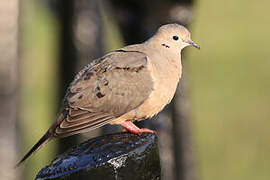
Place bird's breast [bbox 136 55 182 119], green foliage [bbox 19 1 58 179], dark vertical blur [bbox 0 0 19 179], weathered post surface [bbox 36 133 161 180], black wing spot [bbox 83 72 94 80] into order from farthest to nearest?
1. green foliage [bbox 19 1 58 179]
2. dark vertical blur [bbox 0 0 19 179]
3. bird's breast [bbox 136 55 182 119]
4. black wing spot [bbox 83 72 94 80]
5. weathered post surface [bbox 36 133 161 180]

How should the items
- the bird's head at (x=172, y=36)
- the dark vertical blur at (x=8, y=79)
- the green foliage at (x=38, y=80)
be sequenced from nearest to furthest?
the bird's head at (x=172, y=36)
the dark vertical blur at (x=8, y=79)
the green foliage at (x=38, y=80)

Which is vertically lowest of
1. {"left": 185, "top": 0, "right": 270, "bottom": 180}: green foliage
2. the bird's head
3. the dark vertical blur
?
{"left": 185, "top": 0, "right": 270, "bottom": 180}: green foliage

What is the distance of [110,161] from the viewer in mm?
3426

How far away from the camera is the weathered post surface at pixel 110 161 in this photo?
3.39 m

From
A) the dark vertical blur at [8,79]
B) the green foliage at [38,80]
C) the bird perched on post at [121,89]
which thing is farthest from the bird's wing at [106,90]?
the green foliage at [38,80]

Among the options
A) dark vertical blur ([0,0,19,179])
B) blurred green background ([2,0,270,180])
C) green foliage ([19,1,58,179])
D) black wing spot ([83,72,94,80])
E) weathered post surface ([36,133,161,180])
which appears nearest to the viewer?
weathered post surface ([36,133,161,180])

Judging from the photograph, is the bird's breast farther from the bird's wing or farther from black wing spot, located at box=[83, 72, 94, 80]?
black wing spot, located at box=[83, 72, 94, 80]

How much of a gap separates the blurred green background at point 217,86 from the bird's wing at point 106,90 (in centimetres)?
450

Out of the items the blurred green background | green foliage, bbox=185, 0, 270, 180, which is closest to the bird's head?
the blurred green background

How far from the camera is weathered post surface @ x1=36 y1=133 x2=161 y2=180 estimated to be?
3389 mm

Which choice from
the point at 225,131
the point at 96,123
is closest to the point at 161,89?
the point at 96,123

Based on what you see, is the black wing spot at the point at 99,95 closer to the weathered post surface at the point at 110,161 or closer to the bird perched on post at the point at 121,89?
the bird perched on post at the point at 121,89

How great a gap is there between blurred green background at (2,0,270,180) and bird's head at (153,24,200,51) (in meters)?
4.04

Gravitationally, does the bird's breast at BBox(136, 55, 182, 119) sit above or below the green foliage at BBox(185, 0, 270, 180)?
above
